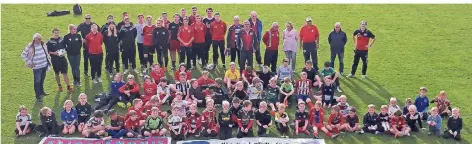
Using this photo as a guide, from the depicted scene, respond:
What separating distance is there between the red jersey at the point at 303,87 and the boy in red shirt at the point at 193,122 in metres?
3.06

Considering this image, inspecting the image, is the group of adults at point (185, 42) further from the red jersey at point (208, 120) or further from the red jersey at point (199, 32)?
the red jersey at point (208, 120)

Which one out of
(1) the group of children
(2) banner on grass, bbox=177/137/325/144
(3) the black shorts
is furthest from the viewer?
(3) the black shorts

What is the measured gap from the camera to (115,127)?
14297 mm

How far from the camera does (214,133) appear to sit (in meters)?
14.5

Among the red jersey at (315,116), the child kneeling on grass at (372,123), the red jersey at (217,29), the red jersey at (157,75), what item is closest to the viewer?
the child kneeling on grass at (372,123)

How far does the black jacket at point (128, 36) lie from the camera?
18.0m

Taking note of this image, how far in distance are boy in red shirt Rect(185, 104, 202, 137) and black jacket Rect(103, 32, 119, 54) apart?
13.9 ft

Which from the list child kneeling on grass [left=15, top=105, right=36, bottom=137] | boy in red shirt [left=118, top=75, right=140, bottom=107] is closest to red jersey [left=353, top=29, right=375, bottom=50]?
boy in red shirt [left=118, top=75, right=140, bottom=107]

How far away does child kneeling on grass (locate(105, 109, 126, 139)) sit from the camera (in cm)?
1425

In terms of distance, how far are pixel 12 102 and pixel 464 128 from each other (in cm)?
1068

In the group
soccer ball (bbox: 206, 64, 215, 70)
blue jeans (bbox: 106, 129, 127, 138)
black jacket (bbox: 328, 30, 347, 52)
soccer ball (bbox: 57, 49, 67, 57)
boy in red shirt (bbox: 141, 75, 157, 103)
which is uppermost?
black jacket (bbox: 328, 30, 347, 52)

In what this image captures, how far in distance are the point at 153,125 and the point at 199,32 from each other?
473cm

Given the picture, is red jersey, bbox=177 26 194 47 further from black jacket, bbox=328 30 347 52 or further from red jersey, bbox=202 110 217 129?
red jersey, bbox=202 110 217 129

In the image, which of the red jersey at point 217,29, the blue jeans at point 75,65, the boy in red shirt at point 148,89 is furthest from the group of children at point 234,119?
the red jersey at point 217,29
